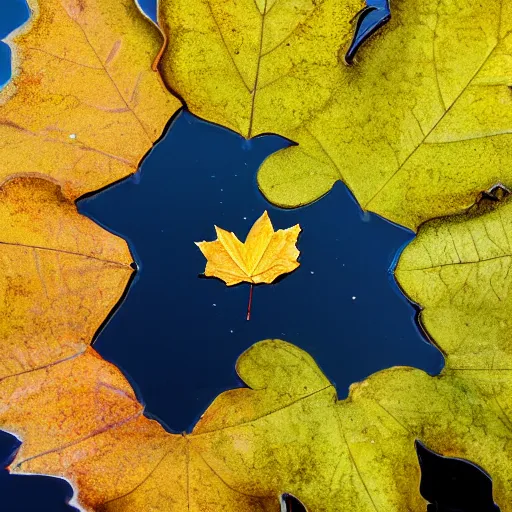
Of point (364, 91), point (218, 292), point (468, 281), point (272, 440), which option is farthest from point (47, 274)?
point (468, 281)

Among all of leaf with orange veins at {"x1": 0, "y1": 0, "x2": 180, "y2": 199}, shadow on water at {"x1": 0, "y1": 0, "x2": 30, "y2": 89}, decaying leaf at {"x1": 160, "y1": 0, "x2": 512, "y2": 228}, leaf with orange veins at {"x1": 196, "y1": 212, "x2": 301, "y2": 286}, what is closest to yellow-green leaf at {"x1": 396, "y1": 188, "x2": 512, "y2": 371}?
decaying leaf at {"x1": 160, "y1": 0, "x2": 512, "y2": 228}

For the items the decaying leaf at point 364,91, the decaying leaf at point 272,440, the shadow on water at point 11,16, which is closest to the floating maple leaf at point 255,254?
the decaying leaf at point 364,91

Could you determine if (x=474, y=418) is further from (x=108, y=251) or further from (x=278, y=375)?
(x=108, y=251)

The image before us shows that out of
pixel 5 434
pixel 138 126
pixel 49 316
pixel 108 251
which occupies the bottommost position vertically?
pixel 5 434

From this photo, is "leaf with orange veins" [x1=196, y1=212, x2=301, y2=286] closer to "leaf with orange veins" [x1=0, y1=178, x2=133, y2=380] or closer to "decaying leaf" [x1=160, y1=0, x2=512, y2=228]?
"decaying leaf" [x1=160, y1=0, x2=512, y2=228]

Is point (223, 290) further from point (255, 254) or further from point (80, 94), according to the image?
point (80, 94)

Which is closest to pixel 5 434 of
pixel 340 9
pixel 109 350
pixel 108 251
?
pixel 109 350
